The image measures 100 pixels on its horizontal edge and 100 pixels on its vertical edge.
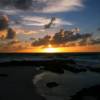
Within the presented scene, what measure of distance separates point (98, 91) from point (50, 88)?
4.75 m

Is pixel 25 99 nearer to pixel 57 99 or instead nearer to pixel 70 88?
pixel 57 99

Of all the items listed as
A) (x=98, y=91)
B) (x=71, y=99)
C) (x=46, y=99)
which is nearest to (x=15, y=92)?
(x=46, y=99)

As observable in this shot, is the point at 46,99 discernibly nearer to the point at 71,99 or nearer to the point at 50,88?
the point at 71,99

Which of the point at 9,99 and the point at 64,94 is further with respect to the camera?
the point at 64,94

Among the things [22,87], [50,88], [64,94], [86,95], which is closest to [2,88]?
[22,87]

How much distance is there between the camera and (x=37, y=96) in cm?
2133

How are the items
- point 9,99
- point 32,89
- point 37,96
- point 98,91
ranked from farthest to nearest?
point 32,89 → point 98,91 → point 37,96 → point 9,99

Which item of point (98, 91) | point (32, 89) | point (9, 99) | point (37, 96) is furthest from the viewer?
point (32, 89)

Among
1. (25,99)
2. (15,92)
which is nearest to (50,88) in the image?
(15,92)

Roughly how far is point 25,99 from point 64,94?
3751mm

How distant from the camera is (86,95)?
70.1 feet

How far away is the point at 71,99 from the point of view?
2022 centimetres

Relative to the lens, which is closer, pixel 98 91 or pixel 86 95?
pixel 86 95

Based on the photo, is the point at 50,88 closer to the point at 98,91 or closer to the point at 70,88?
the point at 70,88
